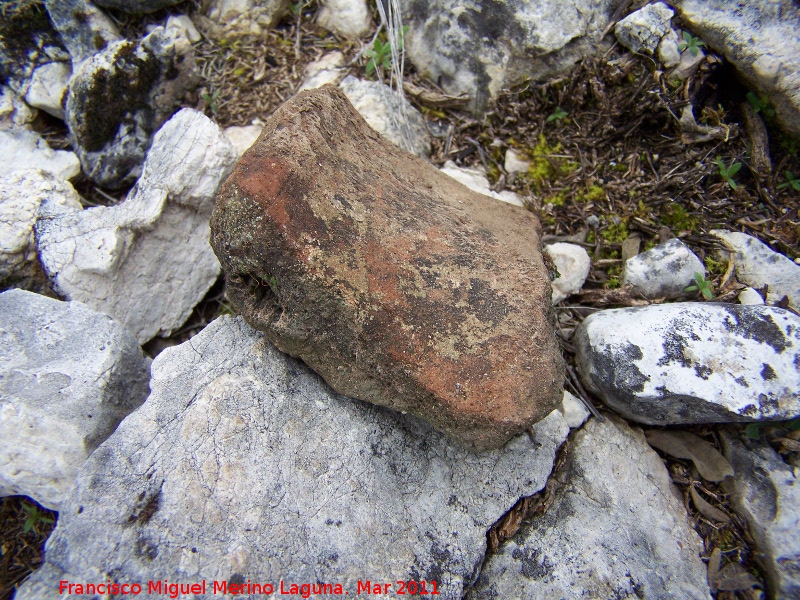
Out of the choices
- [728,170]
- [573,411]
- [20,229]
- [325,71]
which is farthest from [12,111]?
[728,170]

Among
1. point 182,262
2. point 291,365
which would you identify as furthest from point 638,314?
point 182,262

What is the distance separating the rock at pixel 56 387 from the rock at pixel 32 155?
0.99 meters

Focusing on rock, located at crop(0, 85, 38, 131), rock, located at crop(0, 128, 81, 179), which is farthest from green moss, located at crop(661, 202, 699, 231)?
rock, located at crop(0, 85, 38, 131)

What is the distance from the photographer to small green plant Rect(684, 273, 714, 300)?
8.03ft

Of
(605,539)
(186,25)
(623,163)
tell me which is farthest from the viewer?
(186,25)

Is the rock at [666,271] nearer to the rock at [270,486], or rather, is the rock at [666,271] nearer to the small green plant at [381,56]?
the rock at [270,486]

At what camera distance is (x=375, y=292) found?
182 centimetres

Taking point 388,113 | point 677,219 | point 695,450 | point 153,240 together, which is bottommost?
point 695,450

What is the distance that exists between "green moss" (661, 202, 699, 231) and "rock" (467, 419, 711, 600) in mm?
1211

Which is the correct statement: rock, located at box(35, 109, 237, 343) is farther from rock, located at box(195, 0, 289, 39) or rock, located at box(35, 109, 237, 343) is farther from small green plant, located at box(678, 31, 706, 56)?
small green plant, located at box(678, 31, 706, 56)

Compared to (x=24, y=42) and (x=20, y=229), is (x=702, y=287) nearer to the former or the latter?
(x=20, y=229)

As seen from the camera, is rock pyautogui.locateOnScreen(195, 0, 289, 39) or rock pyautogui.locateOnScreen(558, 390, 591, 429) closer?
rock pyautogui.locateOnScreen(558, 390, 591, 429)

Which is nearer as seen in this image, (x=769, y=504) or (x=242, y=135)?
(x=769, y=504)

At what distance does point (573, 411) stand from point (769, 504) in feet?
2.91
